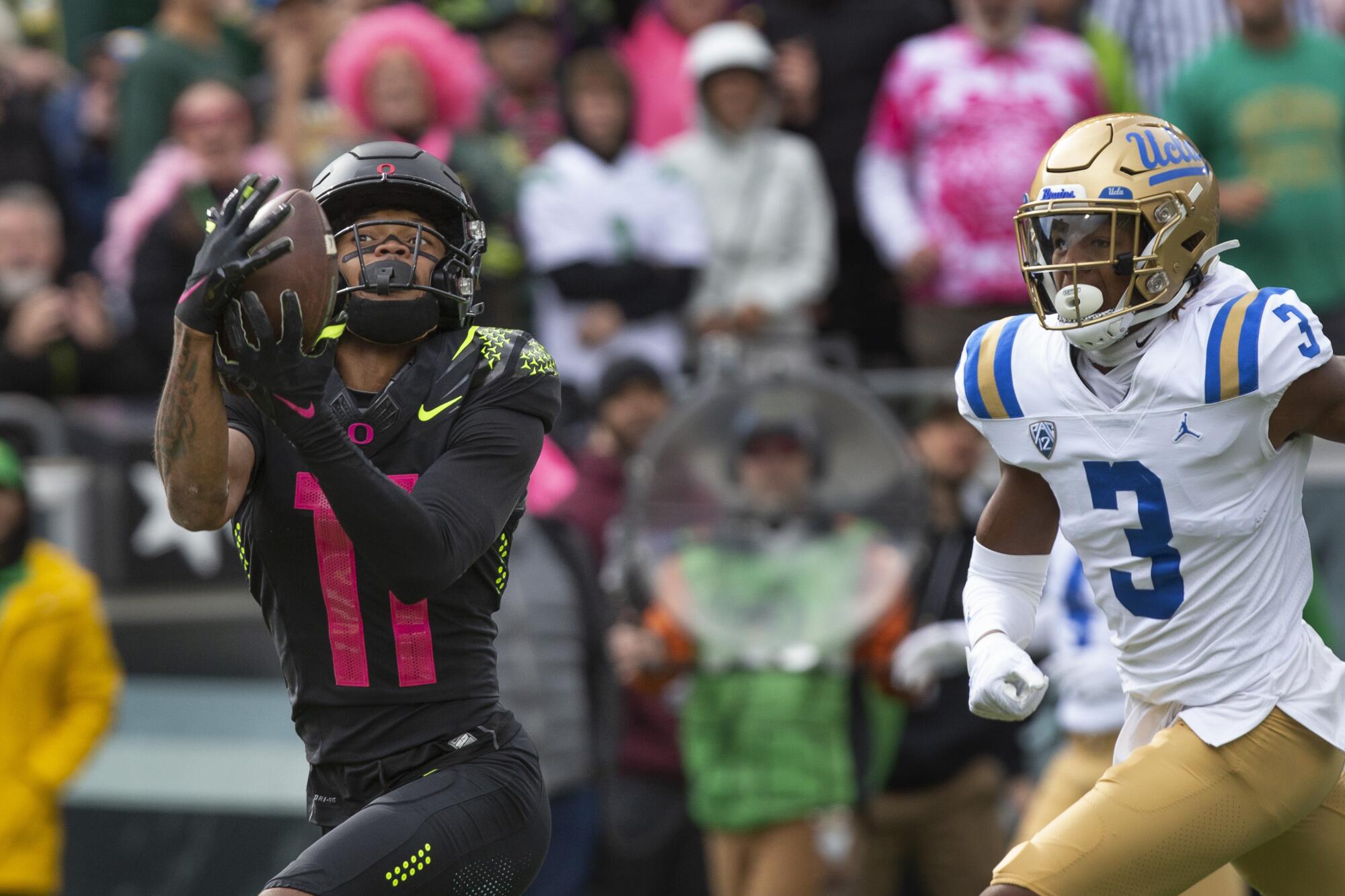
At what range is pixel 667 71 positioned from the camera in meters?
8.59

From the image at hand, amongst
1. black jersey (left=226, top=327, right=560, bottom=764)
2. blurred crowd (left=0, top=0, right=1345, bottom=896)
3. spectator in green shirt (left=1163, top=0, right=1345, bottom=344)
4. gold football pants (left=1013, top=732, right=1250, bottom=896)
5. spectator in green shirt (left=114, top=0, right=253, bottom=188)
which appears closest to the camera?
black jersey (left=226, top=327, right=560, bottom=764)

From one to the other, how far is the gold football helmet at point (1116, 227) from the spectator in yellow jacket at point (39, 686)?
425 centimetres

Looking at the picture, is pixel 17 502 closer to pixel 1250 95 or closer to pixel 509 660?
pixel 509 660

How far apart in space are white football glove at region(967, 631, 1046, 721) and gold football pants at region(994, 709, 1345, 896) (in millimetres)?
217

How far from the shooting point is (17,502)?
699 cm

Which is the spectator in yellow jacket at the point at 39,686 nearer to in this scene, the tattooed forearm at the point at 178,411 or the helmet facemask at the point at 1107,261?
the tattooed forearm at the point at 178,411

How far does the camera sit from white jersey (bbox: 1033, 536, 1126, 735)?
5.98 meters

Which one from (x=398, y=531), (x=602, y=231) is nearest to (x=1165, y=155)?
(x=398, y=531)

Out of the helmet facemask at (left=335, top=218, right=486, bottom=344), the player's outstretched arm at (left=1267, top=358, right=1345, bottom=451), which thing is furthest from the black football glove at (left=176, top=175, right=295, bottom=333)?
the player's outstretched arm at (left=1267, top=358, right=1345, bottom=451)

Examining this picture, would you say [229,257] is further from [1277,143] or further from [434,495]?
[1277,143]

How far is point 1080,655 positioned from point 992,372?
86.5 inches

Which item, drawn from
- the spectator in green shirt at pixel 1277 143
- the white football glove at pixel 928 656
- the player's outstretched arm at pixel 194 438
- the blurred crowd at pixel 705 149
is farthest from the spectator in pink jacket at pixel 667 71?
the player's outstretched arm at pixel 194 438

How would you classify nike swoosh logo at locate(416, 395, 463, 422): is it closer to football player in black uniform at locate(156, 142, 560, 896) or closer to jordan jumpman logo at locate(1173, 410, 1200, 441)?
football player in black uniform at locate(156, 142, 560, 896)

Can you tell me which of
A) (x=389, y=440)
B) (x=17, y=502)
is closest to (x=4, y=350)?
(x=17, y=502)
